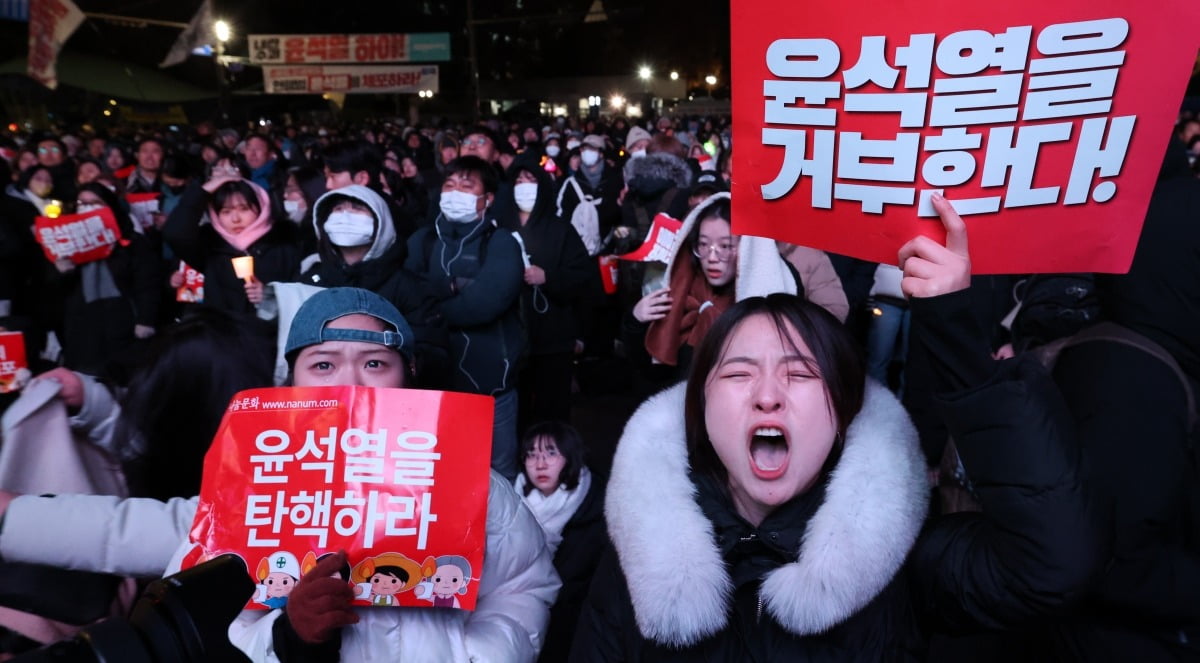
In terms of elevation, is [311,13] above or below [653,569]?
above

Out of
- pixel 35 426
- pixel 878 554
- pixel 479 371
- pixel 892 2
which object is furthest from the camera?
pixel 479 371

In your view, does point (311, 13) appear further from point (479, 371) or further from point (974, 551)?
A: point (974, 551)

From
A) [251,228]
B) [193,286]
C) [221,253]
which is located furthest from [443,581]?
[193,286]

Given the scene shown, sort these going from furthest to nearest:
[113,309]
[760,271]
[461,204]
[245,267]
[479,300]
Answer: [113,309] → [461,204] → [245,267] → [479,300] → [760,271]

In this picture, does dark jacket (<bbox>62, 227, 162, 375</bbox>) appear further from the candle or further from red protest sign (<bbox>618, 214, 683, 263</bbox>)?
red protest sign (<bbox>618, 214, 683, 263</bbox>)

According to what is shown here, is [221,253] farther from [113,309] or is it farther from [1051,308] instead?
[1051,308]

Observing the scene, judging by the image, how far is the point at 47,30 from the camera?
12430mm

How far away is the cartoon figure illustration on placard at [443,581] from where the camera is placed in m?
1.68

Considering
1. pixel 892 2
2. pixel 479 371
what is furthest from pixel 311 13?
pixel 892 2

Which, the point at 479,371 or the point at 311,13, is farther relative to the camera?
the point at 311,13

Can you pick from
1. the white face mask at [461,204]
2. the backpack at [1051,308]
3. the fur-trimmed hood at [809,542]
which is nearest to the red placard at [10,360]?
the fur-trimmed hood at [809,542]

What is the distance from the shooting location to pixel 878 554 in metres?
1.39

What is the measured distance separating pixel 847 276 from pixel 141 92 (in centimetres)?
2950

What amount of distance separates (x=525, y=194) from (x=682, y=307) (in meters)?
2.79
